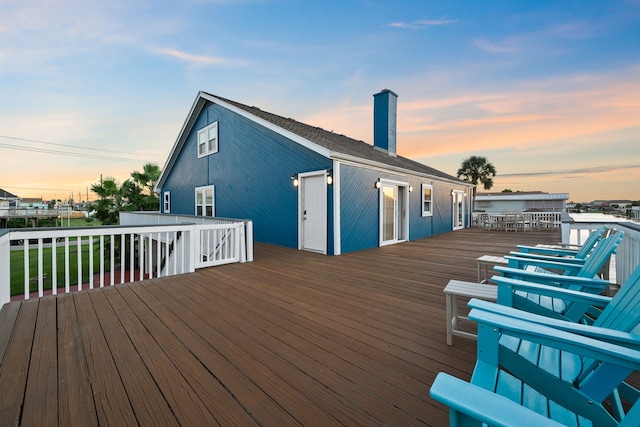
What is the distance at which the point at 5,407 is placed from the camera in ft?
4.75

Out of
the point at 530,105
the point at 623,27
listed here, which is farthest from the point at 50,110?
the point at 623,27

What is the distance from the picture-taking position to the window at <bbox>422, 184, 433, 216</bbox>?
34.1 ft

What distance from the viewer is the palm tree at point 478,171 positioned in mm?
19812

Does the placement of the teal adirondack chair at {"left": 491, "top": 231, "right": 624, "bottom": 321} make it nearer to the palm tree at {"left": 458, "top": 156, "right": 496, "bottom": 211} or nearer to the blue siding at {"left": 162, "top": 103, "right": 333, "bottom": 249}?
the blue siding at {"left": 162, "top": 103, "right": 333, "bottom": 249}

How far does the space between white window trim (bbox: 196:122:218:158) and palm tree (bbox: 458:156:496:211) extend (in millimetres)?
18616

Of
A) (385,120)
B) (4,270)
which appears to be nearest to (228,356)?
(4,270)

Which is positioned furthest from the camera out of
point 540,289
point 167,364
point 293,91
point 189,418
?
point 293,91

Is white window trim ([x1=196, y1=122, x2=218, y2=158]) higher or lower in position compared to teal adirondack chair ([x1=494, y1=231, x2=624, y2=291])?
higher

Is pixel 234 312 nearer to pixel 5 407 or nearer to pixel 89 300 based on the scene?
pixel 5 407

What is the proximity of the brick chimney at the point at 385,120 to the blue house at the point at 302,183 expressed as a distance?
0.04 meters

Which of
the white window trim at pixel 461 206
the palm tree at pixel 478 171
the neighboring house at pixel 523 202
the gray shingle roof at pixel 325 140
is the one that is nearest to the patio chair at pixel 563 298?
the gray shingle roof at pixel 325 140

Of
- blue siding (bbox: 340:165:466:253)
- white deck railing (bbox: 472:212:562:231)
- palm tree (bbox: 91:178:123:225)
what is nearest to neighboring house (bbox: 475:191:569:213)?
white deck railing (bbox: 472:212:562:231)

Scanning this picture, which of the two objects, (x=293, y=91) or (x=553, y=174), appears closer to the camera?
(x=293, y=91)

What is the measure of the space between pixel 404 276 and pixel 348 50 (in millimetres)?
8148
